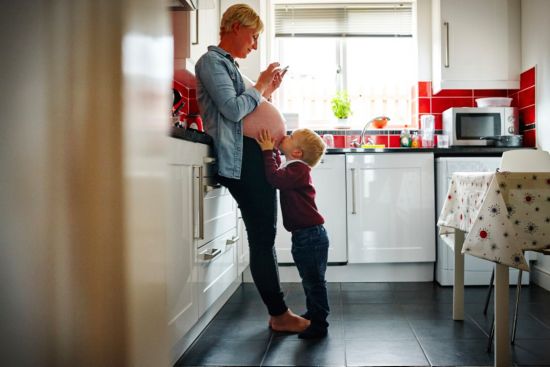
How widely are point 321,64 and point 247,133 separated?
229 cm

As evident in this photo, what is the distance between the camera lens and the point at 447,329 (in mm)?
2031

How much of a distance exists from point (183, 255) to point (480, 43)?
2752mm

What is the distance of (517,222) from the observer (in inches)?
58.5

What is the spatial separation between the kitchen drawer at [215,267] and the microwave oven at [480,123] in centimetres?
183

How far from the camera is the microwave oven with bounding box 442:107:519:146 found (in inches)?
132

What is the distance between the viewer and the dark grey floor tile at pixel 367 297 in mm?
2588

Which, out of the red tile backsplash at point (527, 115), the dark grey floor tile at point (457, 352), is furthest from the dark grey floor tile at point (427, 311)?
the red tile backsplash at point (527, 115)

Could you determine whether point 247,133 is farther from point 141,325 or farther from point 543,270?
point 543,270

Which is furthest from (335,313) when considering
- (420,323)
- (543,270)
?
(543,270)

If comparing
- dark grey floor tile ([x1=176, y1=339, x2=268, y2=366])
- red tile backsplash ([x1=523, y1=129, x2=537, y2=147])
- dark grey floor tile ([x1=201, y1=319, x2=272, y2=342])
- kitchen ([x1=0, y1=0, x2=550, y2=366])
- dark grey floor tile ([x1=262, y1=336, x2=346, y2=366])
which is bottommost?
dark grey floor tile ([x1=201, y1=319, x2=272, y2=342])

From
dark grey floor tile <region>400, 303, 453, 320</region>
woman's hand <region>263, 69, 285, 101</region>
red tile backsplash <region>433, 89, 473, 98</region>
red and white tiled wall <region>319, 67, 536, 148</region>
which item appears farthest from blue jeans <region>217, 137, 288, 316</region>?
red tile backsplash <region>433, 89, 473, 98</region>

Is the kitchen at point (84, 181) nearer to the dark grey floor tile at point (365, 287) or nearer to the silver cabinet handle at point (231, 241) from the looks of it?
the silver cabinet handle at point (231, 241)

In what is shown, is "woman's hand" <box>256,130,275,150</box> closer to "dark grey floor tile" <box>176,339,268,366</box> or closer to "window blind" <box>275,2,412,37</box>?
"dark grey floor tile" <box>176,339,268,366</box>

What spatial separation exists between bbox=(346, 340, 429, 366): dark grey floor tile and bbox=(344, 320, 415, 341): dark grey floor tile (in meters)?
0.05
